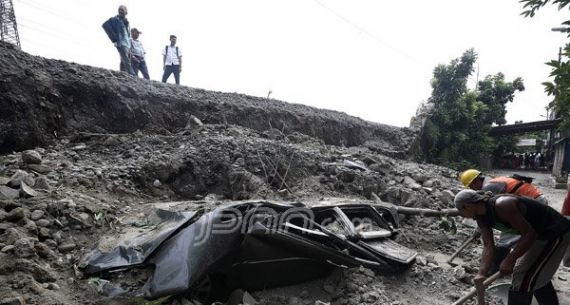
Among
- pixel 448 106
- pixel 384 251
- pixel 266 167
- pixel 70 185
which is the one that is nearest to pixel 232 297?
pixel 384 251

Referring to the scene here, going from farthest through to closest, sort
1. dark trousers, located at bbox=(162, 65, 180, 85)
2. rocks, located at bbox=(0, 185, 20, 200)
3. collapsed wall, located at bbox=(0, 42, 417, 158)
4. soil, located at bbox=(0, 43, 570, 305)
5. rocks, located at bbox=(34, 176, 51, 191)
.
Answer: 1. dark trousers, located at bbox=(162, 65, 180, 85)
2. collapsed wall, located at bbox=(0, 42, 417, 158)
3. rocks, located at bbox=(34, 176, 51, 191)
4. rocks, located at bbox=(0, 185, 20, 200)
5. soil, located at bbox=(0, 43, 570, 305)

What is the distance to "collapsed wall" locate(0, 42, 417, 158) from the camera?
501 cm

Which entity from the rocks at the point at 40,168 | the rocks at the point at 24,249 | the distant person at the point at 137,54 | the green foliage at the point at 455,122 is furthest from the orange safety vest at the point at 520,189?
the green foliage at the point at 455,122

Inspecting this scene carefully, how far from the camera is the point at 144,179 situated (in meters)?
5.07

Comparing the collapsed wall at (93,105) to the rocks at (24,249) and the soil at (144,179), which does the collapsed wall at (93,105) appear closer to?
the soil at (144,179)

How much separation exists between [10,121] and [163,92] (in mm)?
2741

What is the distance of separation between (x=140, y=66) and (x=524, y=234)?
724 centimetres

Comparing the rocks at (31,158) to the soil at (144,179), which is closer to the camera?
the soil at (144,179)

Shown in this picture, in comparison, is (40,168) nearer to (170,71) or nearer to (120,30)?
(120,30)

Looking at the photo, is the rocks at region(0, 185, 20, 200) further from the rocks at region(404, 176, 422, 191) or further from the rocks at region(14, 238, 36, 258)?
the rocks at region(404, 176, 422, 191)

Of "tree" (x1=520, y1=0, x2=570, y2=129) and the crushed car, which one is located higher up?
"tree" (x1=520, y1=0, x2=570, y2=129)

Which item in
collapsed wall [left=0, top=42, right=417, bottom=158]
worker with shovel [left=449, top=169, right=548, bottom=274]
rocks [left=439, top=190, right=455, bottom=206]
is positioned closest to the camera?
worker with shovel [left=449, top=169, right=548, bottom=274]

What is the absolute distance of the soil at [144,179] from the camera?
2893 millimetres

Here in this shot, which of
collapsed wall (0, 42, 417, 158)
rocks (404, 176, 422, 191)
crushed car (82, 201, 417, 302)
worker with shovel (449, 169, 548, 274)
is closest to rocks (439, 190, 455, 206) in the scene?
rocks (404, 176, 422, 191)
